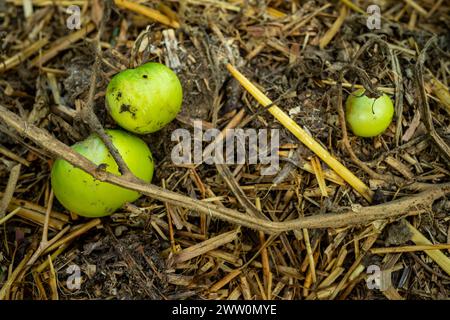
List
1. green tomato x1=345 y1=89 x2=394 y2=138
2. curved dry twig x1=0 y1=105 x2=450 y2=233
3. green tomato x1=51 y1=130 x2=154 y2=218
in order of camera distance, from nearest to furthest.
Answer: curved dry twig x1=0 y1=105 x2=450 y2=233 < green tomato x1=51 y1=130 x2=154 y2=218 < green tomato x1=345 y1=89 x2=394 y2=138

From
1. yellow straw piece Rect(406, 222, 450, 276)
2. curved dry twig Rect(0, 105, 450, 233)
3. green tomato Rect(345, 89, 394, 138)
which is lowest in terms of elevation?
yellow straw piece Rect(406, 222, 450, 276)

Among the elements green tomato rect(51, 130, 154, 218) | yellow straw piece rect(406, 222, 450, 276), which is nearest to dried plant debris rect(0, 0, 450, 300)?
yellow straw piece rect(406, 222, 450, 276)

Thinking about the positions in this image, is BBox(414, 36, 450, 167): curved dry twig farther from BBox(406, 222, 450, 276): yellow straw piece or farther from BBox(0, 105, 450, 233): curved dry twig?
BBox(406, 222, 450, 276): yellow straw piece

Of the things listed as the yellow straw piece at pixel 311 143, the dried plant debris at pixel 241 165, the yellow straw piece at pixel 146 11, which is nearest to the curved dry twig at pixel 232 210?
the dried plant debris at pixel 241 165

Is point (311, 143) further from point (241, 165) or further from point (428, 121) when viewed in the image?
point (428, 121)

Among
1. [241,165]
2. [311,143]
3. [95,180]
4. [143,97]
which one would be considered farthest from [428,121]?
[95,180]

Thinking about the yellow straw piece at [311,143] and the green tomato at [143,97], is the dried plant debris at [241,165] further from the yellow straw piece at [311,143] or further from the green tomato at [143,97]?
the green tomato at [143,97]
